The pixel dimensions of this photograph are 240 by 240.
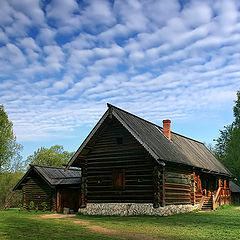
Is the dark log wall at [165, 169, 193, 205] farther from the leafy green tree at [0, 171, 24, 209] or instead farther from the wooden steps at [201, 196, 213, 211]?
the leafy green tree at [0, 171, 24, 209]

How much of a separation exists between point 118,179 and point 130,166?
4.71ft

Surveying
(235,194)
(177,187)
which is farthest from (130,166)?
(235,194)

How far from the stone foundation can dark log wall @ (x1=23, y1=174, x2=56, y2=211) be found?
6315mm

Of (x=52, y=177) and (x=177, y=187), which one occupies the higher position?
(x=52, y=177)

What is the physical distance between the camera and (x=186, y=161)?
2673cm

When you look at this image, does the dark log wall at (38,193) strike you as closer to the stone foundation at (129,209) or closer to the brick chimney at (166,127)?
the stone foundation at (129,209)

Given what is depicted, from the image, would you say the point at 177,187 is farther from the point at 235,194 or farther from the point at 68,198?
the point at 235,194

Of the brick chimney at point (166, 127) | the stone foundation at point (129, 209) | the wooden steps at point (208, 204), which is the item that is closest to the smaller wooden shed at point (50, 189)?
the stone foundation at point (129, 209)

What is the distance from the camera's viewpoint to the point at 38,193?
1284 inches

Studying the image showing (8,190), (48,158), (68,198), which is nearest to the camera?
(68,198)

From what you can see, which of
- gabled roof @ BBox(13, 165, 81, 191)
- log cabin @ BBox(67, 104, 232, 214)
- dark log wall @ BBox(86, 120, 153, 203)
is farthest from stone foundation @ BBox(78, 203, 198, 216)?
gabled roof @ BBox(13, 165, 81, 191)

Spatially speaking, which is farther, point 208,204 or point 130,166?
point 208,204

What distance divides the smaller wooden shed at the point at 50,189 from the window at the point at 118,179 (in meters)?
5.63

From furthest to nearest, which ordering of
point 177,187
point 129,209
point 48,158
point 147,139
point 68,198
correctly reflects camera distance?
point 48,158
point 68,198
point 177,187
point 147,139
point 129,209
